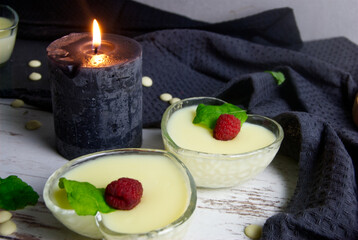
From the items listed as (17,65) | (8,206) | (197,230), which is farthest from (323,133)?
(17,65)

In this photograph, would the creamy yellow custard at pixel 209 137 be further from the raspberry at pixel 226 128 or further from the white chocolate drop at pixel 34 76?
the white chocolate drop at pixel 34 76

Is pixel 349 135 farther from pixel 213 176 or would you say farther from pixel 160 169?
pixel 160 169

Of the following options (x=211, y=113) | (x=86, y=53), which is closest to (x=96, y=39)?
(x=86, y=53)

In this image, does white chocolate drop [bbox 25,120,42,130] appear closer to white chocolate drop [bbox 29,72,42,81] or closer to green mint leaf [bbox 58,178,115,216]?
white chocolate drop [bbox 29,72,42,81]

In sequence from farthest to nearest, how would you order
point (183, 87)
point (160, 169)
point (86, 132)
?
point (183, 87), point (86, 132), point (160, 169)

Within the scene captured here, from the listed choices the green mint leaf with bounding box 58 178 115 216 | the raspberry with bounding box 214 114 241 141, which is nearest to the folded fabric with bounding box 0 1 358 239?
the raspberry with bounding box 214 114 241 141

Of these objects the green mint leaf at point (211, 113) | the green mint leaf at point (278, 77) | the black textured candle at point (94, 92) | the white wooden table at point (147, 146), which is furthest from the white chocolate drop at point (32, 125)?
the green mint leaf at point (278, 77)
